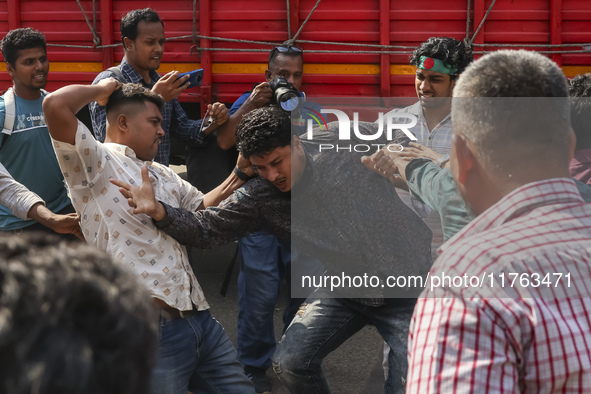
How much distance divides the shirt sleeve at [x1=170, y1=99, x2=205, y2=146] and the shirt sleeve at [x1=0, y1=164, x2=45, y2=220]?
3.51 feet

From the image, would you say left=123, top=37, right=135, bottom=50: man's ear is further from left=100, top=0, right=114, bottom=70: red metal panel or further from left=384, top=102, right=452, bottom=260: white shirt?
left=384, top=102, right=452, bottom=260: white shirt

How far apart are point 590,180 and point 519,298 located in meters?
1.73

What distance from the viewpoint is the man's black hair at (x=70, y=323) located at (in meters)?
0.64

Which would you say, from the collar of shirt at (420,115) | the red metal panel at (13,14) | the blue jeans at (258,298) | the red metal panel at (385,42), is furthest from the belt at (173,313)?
the red metal panel at (13,14)

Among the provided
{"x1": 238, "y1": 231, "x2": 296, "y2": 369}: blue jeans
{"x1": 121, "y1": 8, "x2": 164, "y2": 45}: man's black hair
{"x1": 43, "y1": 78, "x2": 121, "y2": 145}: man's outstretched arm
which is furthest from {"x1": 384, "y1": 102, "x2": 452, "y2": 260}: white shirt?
{"x1": 121, "y1": 8, "x2": 164, "y2": 45}: man's black hair

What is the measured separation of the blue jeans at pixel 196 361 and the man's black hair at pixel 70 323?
1.68m

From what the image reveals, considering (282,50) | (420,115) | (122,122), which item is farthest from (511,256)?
(282,50)

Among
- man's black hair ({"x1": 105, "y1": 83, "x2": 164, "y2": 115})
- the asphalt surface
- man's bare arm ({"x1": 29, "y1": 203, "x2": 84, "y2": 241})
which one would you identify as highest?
man's black hair ({"x1": 105, "y1": 83, "x2": 164, "y2": 115})

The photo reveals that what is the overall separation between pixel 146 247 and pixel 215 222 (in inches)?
12.4

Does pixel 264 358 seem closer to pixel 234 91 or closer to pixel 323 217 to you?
pixel 323 217

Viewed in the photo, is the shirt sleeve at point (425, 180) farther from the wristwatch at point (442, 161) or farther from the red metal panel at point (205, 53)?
the red metal panel at point (205, 53)

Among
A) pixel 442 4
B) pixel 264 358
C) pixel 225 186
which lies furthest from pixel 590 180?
pixel 442 4

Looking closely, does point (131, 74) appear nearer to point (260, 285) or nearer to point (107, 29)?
point (107, 29)

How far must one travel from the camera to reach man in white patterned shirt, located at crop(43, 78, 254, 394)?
2.42 m
